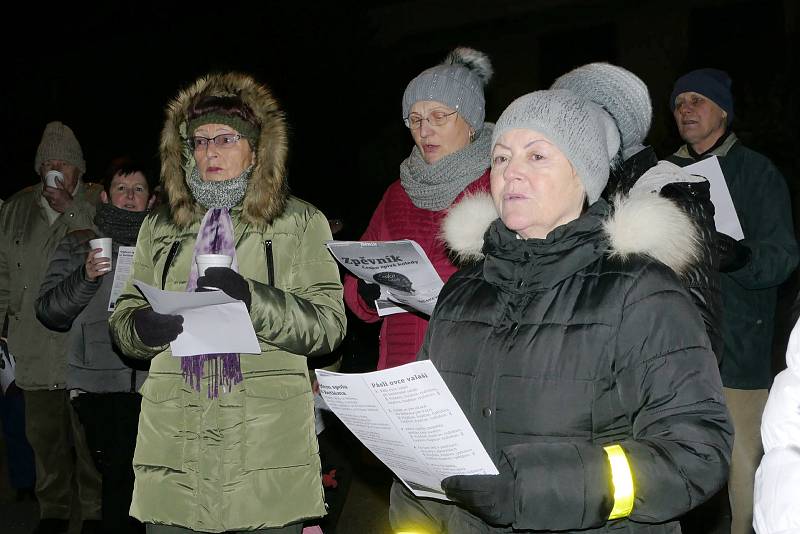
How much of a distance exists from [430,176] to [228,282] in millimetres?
1280

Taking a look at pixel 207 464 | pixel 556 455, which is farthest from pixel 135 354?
pixel 556 455

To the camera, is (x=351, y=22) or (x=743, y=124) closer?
(x=743, y=124)

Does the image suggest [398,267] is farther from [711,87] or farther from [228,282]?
[711,87]

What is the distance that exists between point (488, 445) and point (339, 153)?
15.7m

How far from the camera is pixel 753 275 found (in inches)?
187

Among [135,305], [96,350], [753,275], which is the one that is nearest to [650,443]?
[135,305]

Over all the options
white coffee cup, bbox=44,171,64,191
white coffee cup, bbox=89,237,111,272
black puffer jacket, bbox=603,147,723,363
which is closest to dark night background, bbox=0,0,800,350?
white coffee cup, bbox=44,171,64,191

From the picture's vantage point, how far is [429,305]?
3.77 metres

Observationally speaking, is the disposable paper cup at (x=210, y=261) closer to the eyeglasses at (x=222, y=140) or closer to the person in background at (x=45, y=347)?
the eyeglasses at (x=222, y=140)

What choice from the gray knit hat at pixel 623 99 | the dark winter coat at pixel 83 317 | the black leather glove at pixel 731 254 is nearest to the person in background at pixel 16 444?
the dark winter coat at pixel 83 317

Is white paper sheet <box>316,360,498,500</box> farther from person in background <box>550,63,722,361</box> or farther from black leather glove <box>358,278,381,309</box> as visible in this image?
black leather glove <box>358,278,381,309</box>

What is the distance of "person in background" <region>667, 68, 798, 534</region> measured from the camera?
15.7 feet

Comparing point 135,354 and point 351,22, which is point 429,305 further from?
point 351,22

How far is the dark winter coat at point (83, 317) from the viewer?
5.46 meters
